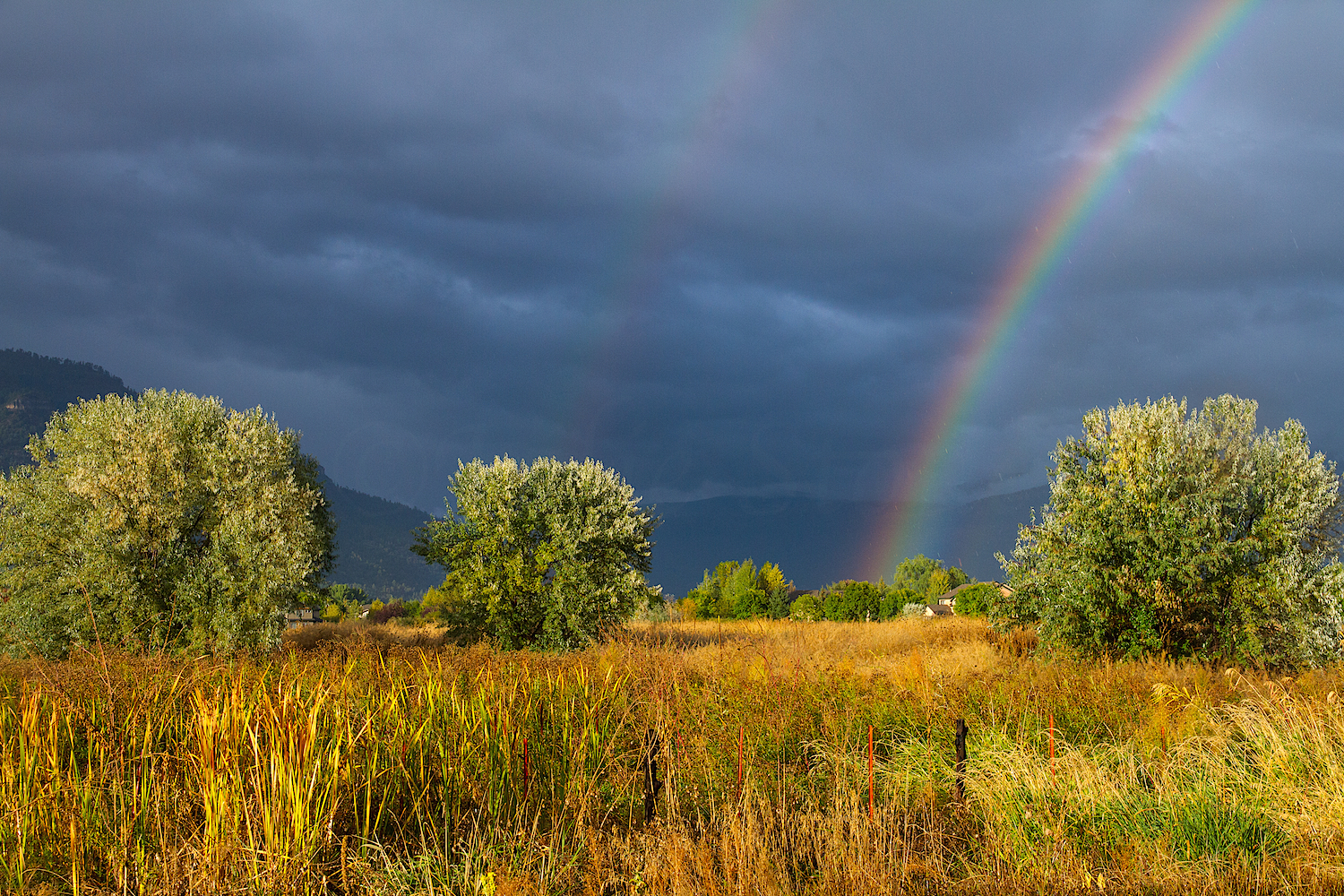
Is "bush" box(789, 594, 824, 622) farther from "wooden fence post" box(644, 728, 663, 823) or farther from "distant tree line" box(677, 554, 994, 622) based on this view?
"wooden fence post" box(644, 728, 663, 823)

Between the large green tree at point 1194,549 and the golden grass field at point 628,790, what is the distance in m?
5.96

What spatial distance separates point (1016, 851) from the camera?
19.9 ft

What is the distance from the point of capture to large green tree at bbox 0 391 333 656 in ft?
67.1

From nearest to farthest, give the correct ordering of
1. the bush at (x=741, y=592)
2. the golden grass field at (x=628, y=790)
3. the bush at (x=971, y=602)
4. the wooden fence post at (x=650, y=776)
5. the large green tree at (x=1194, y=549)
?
the golden grass field at (x=628, y=790) < the wooden fence post at (x=650, y=776) < the large green tree at (x=1194, y=549) < the bush at (x=971, y=602) < the bush at (x=741, y=592)

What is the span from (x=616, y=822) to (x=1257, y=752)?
22.0ft

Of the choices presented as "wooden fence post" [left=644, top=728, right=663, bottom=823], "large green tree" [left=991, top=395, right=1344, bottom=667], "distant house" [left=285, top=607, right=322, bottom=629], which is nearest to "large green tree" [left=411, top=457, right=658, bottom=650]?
"distant house" [left=285, top=607, right=322, bottom=629]

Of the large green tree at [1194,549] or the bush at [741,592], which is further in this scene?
the bush at [741,592]

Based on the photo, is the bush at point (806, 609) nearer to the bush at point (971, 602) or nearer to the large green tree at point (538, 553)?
the bush at point (971, 602)

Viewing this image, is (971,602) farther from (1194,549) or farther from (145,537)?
(145,537)

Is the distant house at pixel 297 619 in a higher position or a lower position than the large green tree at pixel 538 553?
lower

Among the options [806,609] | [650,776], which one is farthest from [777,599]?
[650,776]

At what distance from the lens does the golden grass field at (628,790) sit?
5.12 m

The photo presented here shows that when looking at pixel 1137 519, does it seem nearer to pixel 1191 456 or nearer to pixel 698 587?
pixel 1191 456

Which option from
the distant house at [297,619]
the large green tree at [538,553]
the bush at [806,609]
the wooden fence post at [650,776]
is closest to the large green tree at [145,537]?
the distant house at [297,619]
